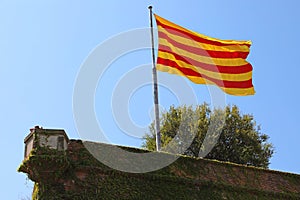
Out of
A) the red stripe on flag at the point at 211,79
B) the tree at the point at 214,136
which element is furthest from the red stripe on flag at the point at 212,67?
the tree at the point at 214,136

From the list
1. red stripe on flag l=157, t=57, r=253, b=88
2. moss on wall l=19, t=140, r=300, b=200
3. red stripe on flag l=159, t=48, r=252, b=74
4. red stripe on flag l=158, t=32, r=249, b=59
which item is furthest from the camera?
red stripe on flag l=158, t=32, r=249, b=59

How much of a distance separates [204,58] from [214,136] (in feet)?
27.6

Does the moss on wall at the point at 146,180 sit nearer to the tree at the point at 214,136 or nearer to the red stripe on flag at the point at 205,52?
the red stripe on flag at the point at 205,52

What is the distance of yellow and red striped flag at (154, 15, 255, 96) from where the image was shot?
10.9 meters

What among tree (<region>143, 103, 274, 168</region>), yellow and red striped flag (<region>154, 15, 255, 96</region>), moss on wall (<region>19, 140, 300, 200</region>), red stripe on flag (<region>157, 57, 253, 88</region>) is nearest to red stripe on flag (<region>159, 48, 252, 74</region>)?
yellow and red striped flag (<region>154, 15, 255, 96</region>)

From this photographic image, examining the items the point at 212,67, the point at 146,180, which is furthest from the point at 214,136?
the point at 146,180

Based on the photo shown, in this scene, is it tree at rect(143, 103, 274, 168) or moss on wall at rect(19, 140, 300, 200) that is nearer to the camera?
moss on wall at rect(19, 140, 300, 200)

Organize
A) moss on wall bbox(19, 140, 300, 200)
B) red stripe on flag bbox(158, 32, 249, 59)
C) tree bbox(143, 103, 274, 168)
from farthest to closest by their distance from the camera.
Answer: tree bbox(143, 103, 274, 168)
red stripe on flag bbox(158, 32, 249, 59)
moss on wall bbox(19, 140, 300, 200)

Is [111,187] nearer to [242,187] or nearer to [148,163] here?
[148,163]

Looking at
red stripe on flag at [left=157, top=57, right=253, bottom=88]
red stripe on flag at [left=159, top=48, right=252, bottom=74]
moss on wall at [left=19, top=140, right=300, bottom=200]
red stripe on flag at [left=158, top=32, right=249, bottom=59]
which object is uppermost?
red stripe on flag at [left=158, top=32, right=249, bottom=59]

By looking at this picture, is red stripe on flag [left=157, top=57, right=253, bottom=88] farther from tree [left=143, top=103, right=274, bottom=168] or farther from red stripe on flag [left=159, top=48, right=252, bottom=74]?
tree [left=143, top=103, right=274, bottom=168]

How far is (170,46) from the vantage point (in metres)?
11.0

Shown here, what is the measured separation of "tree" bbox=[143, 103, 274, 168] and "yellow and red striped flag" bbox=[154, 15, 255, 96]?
7448 millimetres

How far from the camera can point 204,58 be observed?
11273 millimetres
